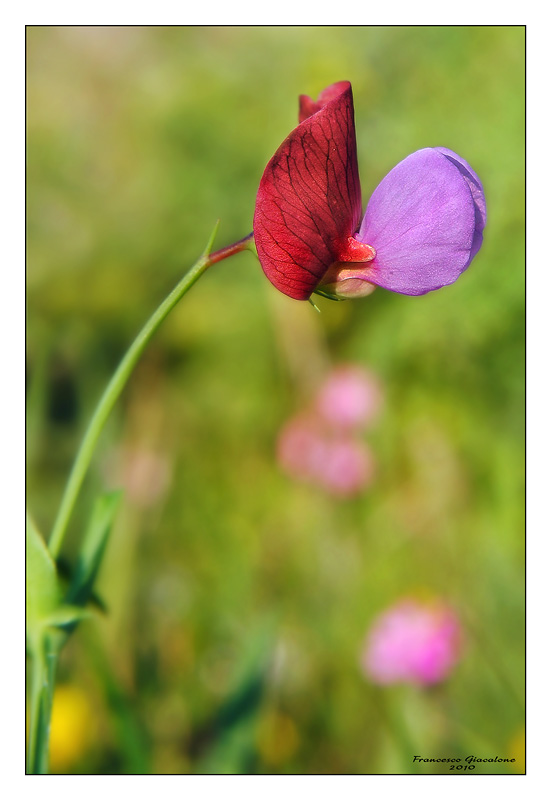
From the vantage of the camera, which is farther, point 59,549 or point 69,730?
point 69,730

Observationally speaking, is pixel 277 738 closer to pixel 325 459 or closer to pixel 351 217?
pixel 325 459

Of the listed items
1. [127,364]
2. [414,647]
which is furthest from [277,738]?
[127,364]

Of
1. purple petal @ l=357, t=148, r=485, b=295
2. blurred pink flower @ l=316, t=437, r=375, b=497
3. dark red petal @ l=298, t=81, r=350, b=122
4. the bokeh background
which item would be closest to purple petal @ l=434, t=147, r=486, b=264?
purple petal @ l=357, t=148, r=485, b=295

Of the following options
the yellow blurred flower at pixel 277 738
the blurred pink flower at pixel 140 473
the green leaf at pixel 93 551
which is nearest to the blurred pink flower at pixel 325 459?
the blurred pink flower at pixel 140 473

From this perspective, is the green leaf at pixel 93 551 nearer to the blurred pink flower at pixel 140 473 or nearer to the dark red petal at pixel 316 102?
the dark red petal at pixel 316 102

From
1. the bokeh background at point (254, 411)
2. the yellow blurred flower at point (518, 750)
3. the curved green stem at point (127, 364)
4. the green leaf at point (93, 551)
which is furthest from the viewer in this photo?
the bokeh background at point (254, 411)

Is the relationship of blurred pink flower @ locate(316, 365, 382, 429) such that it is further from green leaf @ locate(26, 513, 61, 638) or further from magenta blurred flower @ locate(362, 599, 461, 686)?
→ green leaf @ locate(26, 513, 61, 638)

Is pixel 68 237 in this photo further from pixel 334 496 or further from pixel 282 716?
pixel 282 716

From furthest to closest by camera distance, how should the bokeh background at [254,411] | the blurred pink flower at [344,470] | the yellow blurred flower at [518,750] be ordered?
1. the blurred pink flower at [344,470]
2. the bokeh background at [254,411]
3. the yellow blurred flower at [518,750]
